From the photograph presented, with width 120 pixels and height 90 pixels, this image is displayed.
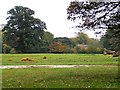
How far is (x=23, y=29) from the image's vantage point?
226 feet

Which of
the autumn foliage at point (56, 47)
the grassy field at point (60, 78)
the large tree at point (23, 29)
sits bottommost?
the grassy field at point (60, 78)

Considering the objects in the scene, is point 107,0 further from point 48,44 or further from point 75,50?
point 48,44

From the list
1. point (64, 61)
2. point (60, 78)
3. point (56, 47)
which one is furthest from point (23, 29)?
point (60, 78)

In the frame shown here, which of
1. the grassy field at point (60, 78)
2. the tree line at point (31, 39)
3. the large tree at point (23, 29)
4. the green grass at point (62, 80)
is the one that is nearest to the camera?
the green grass at point (62, 80)

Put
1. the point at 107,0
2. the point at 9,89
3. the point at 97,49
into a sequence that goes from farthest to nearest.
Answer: the point at 97,49, the point at 107,0, the point at 9,89

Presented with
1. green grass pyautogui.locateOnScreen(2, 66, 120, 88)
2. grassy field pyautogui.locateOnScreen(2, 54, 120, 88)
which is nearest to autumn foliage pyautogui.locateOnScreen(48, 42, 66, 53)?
grassy field pyautogui.locateOnScreen(2, 54, 120, 88)

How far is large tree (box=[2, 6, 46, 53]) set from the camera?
66.2 metres

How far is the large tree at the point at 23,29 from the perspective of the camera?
217ft

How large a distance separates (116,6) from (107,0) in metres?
0.59

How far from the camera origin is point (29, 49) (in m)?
66.5

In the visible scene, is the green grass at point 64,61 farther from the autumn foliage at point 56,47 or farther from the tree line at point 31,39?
the autumn foliage at point 56,47

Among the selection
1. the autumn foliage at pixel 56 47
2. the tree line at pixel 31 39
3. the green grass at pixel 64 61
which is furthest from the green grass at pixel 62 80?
the autumn foliage at pixel 56 47

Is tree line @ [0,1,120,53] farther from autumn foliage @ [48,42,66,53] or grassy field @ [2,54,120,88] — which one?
grassy field @ [2,54,120,88]

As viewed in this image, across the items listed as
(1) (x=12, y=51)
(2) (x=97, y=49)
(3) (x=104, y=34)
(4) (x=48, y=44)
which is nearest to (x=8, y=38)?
(1) (x=12, y=51)
